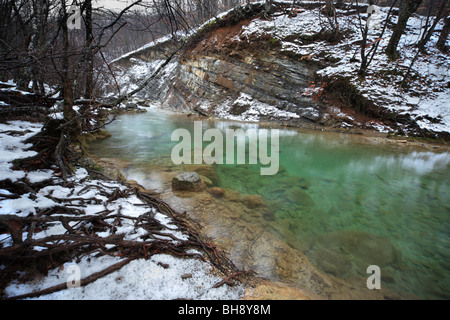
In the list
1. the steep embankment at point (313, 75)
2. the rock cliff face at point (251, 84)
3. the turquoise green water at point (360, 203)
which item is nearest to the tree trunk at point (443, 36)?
the steep embankment at point (313, 75)

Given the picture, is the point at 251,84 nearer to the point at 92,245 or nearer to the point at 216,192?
the point at 216,192

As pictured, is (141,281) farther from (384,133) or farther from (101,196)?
(384,133)

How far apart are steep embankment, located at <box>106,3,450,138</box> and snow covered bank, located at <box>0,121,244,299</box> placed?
8.46 m

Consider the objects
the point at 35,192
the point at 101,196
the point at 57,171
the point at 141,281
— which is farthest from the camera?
the point at 57,171

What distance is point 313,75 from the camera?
13375mm

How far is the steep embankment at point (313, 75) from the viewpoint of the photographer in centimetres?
1097

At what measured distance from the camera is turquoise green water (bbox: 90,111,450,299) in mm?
2932

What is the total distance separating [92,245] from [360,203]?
520cm

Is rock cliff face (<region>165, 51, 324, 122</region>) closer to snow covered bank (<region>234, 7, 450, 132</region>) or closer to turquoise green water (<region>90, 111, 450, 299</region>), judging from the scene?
snow covered bank (<region>234, 7, 450, 132</region>)

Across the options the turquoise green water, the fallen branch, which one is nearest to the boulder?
the turquoise green water

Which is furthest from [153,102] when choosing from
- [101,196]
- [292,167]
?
[101,196]

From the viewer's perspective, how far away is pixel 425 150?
27.4ft

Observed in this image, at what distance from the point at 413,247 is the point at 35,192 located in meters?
5.58
